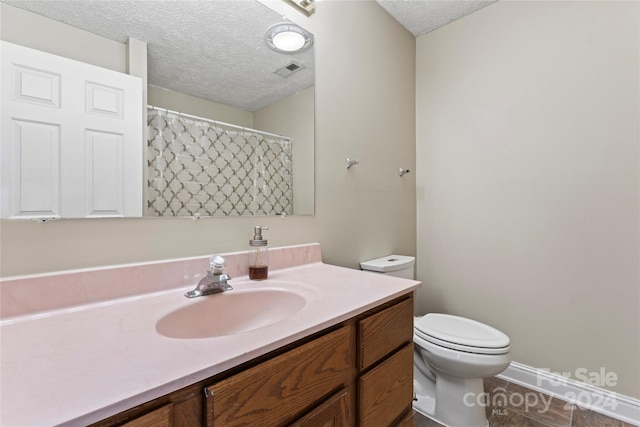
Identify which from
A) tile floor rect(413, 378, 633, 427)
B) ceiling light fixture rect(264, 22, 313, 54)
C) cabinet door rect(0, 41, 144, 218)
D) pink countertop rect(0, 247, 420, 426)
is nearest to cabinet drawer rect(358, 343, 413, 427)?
pink countertop rect(0, 247, 420, 426)

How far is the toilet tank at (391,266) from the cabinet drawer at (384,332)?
55 cm

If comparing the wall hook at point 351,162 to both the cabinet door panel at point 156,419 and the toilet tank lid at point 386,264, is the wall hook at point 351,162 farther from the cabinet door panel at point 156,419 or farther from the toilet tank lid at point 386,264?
the cabinet door panel at point 156,419

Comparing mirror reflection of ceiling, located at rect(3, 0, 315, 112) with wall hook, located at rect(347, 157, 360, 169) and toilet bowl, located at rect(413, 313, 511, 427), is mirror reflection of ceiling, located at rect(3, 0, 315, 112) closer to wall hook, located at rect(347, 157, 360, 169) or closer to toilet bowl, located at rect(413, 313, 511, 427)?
wall hook, located at rect(347, 157, 360, 169)

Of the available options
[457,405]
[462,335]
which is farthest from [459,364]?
[457,405]

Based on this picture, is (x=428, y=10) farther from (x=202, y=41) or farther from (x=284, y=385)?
(x=284, y=385)

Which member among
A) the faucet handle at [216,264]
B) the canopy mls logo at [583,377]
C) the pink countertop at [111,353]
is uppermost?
the faucet handle at [216,264]

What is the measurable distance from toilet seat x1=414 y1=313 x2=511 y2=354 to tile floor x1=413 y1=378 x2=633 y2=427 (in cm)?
43

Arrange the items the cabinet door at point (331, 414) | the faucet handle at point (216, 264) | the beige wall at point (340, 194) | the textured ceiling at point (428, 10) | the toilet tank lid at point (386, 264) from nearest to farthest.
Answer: the cabinet door at point (331, 414)
the beige wall at point (340, 194)
the faucet handle at point (216, 264)
the toilet tank lid at point (386, 264)
the textured ceiling at point (428, 10)

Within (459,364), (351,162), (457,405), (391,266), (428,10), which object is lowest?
(457,405)

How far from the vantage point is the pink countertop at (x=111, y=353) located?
1.20 ft

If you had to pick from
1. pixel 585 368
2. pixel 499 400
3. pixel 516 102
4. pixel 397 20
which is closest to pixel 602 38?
pixel 516 102

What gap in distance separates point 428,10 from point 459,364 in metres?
2.09

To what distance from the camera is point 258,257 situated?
1046 mm

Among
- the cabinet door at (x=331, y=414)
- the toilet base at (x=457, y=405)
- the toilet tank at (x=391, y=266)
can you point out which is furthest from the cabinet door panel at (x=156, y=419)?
the toilet base at (x=457, y=405)
